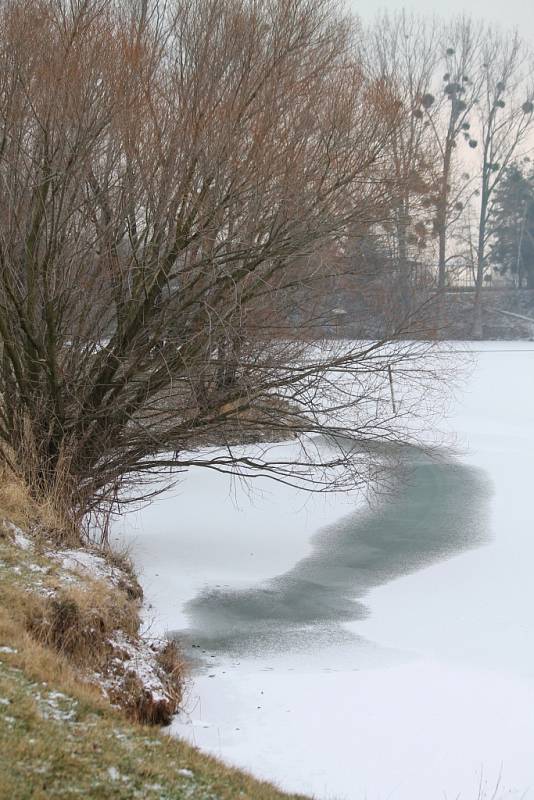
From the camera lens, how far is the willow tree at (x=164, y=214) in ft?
30.5

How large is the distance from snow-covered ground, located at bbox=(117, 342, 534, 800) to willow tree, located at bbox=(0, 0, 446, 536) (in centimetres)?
133

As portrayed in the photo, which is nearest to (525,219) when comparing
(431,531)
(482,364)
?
(482,364)

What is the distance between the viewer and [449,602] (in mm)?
9273

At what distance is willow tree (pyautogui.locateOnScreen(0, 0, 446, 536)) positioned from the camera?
9.30m

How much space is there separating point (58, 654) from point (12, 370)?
15.9 feet

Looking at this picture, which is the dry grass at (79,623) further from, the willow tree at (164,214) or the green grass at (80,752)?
the willow tree at (164,214)

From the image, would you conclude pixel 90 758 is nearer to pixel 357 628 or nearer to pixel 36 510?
pixel 357 628

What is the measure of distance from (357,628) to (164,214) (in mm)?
4202

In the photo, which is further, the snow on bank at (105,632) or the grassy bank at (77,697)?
the snow on bank at (105,632)

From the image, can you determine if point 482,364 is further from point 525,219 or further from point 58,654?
point 58,654

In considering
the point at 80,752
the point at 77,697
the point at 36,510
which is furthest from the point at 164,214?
the point at 80,752

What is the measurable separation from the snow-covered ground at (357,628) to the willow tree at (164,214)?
133 centimetres

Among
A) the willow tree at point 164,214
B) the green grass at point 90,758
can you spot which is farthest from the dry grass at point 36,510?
the green grass at point 90,758

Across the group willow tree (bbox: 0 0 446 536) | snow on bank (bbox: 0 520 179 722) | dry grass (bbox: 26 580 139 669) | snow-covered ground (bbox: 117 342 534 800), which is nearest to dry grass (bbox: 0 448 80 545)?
willow tree (bbox: 0 0 446 536)
